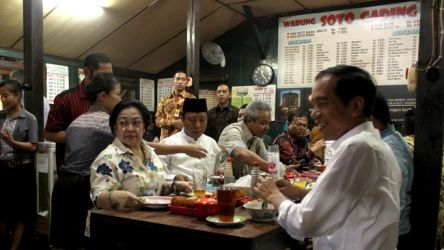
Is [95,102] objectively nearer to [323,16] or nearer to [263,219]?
[263,219]

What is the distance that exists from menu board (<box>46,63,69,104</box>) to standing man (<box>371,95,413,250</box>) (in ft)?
Answer: 14.5

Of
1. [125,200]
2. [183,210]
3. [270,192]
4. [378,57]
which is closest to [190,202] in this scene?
[183,210]

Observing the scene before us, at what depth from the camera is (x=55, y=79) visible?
550 centimetres

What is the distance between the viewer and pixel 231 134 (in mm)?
3332

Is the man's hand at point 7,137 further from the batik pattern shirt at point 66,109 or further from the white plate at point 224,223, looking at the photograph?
the white plate at point 224,223

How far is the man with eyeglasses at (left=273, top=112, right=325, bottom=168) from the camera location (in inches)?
183

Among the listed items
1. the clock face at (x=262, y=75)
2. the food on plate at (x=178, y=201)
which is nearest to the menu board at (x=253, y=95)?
the clock face at (x=262, y=75)

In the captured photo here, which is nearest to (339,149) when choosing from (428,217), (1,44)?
(428,217)

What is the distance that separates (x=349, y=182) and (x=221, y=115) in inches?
168

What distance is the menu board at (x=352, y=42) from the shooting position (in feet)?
18.4

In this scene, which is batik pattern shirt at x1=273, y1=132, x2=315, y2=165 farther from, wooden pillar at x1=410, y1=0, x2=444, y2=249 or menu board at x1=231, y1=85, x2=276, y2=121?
wooden pillar at x1=410, y1=0, x2=444, y2=249

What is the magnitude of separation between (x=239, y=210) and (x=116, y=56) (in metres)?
4.65

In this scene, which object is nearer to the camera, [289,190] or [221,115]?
[289,190]

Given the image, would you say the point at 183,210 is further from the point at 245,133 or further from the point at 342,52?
the point at 342,52
